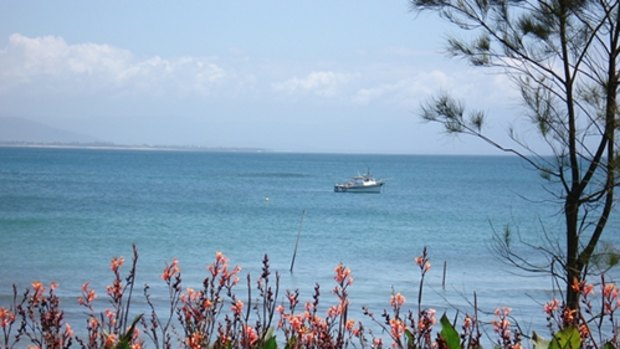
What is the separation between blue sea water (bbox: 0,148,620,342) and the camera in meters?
20.7

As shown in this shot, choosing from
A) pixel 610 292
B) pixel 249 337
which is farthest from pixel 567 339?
pixel 249 337

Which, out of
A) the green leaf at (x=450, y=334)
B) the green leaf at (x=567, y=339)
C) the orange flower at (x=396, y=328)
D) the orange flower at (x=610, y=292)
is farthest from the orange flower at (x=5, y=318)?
the orange flower at (x=610, y=292)

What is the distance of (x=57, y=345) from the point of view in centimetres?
307

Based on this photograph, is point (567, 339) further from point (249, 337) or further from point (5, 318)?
point (5, 318)

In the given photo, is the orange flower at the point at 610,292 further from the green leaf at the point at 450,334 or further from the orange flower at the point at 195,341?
the orange flower at the point at 195,341

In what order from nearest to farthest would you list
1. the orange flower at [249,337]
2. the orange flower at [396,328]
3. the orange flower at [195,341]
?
the orange flower at [195,341]
the orange flower at [396,328]
the orange flower at [249,337]

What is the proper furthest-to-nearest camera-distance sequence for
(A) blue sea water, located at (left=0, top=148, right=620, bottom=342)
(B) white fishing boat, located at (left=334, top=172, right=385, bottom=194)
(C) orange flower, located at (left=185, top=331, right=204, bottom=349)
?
(B) white fishing boat, located at (left=334, top=172, right=385, bottom=194) < (A) blue sea water, located at (left=0, top=148, right=620, bottom=342) < (C) orange flower, located at (left=185, top=331, right=204, bottom=349)

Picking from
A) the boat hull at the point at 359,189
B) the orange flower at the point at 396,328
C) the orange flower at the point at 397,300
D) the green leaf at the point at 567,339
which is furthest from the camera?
the boat hull at the point at 359,189

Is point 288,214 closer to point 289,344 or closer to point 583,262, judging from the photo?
point 583,262

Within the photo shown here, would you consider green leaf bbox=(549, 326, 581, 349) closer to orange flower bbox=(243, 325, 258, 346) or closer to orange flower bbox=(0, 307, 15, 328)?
orange flower bbox=(243, 325, 258, 346)

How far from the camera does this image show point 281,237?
1417 inches

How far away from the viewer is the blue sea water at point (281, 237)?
20.7 meters

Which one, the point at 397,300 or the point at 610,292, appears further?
the point at 397,300

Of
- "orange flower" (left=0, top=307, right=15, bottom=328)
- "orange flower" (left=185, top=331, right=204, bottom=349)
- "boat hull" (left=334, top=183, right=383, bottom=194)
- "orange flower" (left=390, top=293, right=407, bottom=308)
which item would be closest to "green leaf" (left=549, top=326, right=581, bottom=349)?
"orange flower" (left=390, top=293, right=407, bottom=308)
